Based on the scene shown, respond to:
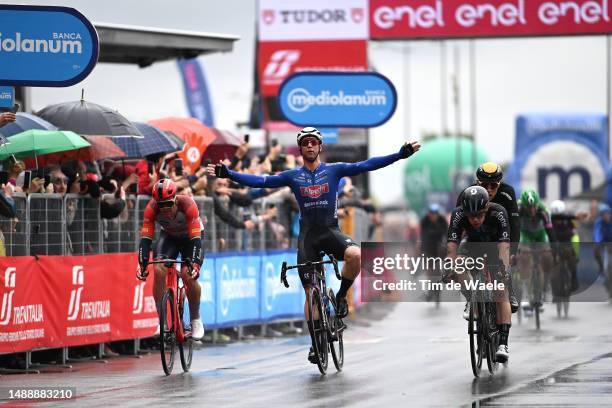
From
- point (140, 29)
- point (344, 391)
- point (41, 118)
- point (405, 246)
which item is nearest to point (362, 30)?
point (140, 29)

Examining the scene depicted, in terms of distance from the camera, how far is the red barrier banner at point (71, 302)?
1611 centimetres

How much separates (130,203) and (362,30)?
2535cm

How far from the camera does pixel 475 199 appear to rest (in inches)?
562

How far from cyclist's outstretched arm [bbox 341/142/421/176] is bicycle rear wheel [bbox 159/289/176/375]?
6.91ft

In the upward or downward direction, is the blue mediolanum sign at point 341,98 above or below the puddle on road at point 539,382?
above

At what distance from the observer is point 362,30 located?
43.5 meters

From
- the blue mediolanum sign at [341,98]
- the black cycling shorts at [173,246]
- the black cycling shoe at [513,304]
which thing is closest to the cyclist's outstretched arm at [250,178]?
the black cycling shorts at [173,246]

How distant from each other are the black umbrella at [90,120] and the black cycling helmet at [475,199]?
549 cm

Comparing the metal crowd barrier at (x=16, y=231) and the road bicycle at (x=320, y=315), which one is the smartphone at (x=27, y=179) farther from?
the road bicycle at (x=320, y=315)

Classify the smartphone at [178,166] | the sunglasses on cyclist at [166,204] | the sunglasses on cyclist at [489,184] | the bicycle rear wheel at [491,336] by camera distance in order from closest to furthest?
1. the bicycle rear wheel at [491,336]
2. the sunglasses on cyclist at [489,184]
3. the sunglasses on cyclist at [166,204]
4. the smartphone at [178,166]

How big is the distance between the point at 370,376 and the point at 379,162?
6.68 feet

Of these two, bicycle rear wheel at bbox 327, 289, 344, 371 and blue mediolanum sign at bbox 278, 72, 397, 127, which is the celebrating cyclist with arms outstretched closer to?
bicycle rear wheel at bbox 327, 289, 344, 371

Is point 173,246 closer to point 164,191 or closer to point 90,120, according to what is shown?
point 164,191

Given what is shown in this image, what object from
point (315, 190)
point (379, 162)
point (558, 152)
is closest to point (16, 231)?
point (315, 190)
